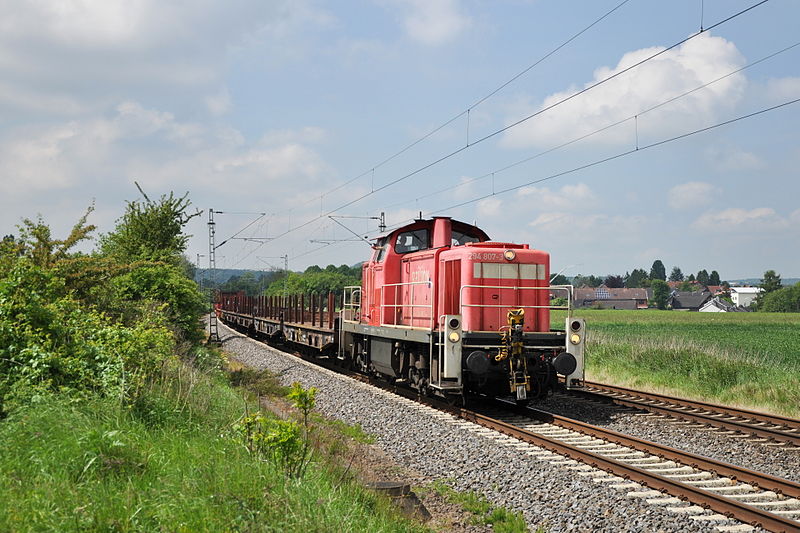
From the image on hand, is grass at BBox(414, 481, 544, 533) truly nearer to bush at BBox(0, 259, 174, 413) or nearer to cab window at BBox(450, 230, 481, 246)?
bush at BBox(0, 259, 174, 413)

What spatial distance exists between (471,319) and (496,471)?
427 cm

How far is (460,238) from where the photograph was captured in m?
13.5

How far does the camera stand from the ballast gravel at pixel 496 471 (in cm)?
605

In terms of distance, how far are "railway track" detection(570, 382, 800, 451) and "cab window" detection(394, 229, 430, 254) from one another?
4.37 m

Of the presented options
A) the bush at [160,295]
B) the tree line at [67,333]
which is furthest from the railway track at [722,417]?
the bush at [160,295]

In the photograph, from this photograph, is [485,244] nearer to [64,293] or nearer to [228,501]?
Answer: [64,293]

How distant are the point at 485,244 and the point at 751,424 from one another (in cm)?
499

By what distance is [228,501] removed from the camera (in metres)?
4.69

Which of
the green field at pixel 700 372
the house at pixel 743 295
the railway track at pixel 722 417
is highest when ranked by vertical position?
the house at pixel 743 295

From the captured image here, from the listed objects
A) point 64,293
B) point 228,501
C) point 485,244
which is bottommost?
point 228,501

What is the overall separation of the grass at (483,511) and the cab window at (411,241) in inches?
294

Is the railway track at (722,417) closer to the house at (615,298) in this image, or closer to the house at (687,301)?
the house at (615,298)

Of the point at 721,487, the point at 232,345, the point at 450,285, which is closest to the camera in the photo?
the point at 721,487

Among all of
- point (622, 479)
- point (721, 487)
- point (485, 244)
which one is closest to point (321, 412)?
point (485, 244)
